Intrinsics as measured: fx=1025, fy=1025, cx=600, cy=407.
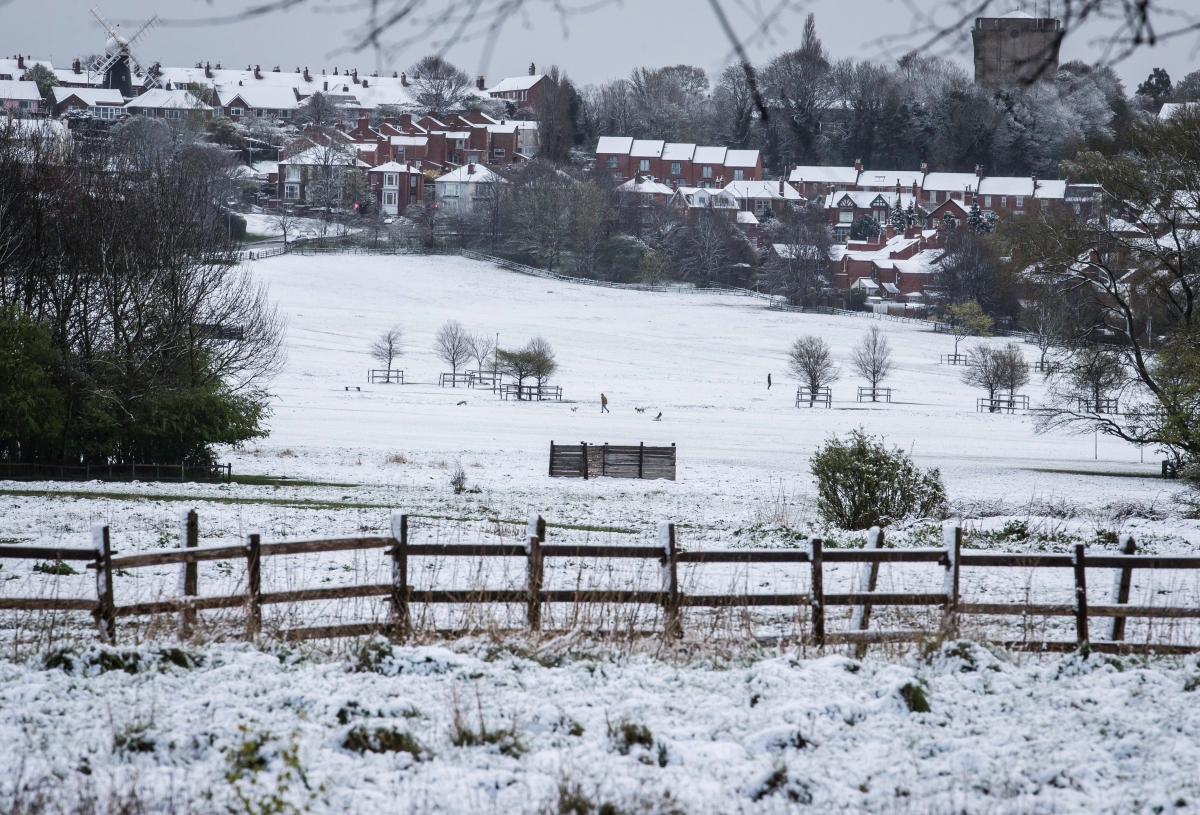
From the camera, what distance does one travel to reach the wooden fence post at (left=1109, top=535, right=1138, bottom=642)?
30.7 ft

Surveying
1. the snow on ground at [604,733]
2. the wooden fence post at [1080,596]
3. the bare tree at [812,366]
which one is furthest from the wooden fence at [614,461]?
the bare tree at [812,366]

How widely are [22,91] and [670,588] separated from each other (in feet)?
551

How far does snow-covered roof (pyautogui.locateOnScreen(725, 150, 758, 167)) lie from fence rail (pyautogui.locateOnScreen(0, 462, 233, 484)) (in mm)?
119094

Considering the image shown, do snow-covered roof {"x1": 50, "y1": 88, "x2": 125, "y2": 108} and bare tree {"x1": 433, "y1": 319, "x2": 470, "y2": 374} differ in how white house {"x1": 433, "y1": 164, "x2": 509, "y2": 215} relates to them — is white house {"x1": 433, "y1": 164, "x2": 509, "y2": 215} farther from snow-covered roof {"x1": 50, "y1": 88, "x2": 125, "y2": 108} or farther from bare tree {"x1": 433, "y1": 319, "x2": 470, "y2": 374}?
snow-covered roof {"x1": 50, "y1": 88, "x2": 125, "y2": 108}

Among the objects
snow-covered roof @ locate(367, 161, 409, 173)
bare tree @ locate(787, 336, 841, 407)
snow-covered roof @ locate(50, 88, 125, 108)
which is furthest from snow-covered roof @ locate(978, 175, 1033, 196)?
snow-covered roof @ locate(50, 88, 125, 108)

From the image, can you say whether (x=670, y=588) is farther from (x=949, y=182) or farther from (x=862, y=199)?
(x=949, y=182)

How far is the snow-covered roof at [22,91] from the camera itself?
Answer: 475ft

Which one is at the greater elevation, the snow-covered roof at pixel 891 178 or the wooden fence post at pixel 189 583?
the snow-covered roof at pixel 891 178

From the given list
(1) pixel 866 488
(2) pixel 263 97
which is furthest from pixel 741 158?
(1) pixel 866 488

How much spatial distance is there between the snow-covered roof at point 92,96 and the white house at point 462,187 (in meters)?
58.4

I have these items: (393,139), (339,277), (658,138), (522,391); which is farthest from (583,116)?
(522,391)

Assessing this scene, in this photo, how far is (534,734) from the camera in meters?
6.57

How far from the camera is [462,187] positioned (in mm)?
123562

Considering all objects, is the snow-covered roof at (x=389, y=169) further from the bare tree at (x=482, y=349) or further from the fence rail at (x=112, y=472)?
the fence rail at (x=112, y=472)
